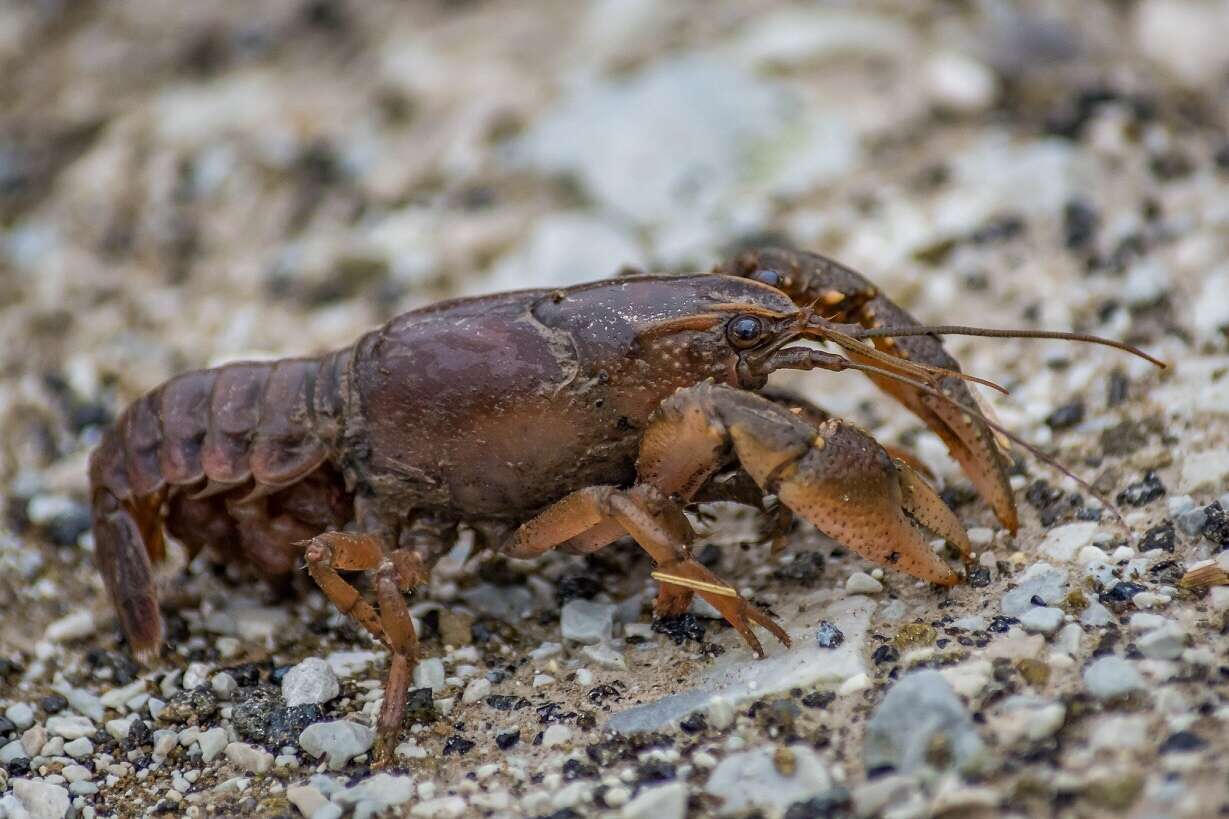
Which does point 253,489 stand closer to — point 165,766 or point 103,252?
point 165,766

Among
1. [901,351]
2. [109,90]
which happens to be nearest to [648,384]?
[901,351]

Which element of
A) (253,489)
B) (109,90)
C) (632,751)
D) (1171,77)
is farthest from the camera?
(109,90)

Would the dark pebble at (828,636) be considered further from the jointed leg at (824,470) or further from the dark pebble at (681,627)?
the dark pebble at (681,627)

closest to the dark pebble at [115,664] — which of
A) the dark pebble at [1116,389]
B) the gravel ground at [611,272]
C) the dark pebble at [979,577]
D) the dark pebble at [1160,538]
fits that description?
the gravel ground at [611,272]

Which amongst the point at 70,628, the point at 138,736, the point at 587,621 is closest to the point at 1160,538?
the point at 587,621

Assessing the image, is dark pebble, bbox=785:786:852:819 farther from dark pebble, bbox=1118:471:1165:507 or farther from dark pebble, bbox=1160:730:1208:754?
dark pebble, bbox=1118:471:1165:507

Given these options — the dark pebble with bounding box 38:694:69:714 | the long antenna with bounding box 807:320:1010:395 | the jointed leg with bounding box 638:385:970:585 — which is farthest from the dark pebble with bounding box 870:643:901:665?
the dark pebble with bounding box 38:694:69:714
